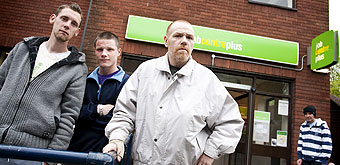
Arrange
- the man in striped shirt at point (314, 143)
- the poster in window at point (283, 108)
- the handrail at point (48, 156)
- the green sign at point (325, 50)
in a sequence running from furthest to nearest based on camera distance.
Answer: the poster in window at point (283, 108) < the green sign at point (325, 50) < the man in striped shirt at point (314, 143) < the handrail at point (48, 156)

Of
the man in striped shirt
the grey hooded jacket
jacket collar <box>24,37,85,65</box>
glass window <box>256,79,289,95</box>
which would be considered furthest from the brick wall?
the man in striped shirt

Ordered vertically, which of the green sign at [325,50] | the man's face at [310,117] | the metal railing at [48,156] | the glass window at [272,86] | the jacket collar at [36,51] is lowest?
the metal railing at [48,156]

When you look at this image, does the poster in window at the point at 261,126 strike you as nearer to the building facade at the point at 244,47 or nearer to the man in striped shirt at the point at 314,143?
the building facade at the point at 244,47

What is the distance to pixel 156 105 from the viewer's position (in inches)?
A: 66.9

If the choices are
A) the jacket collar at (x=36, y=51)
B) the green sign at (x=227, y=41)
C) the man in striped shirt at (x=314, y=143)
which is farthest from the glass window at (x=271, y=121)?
the jacket collar at (x=36, y=51)

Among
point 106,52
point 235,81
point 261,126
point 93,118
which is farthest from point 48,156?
point 261,126

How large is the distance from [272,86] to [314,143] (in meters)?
1.57

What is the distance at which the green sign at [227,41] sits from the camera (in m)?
5.20

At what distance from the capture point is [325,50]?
5172mm

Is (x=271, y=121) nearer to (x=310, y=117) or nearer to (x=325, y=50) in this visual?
(x=310, y=117)

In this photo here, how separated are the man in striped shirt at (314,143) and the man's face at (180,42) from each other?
3943mm

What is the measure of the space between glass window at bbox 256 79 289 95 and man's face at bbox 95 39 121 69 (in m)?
4.27

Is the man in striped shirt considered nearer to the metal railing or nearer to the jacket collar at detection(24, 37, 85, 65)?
the jacket collar at detection(24, 37, 85, 65)

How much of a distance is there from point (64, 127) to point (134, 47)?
12.0 feet
